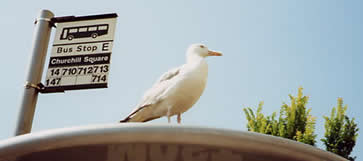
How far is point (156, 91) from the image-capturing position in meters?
2.94

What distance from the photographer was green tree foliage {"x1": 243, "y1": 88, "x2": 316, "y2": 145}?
8234 mm

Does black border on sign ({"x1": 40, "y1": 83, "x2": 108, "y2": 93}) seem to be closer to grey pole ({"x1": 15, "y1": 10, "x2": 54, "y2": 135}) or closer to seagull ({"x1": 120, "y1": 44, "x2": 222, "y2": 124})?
grey pole ({"x1": 15, "y1": 10, "x2": 54, "y2": 135})

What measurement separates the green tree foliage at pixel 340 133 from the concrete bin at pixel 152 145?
7.18 meters

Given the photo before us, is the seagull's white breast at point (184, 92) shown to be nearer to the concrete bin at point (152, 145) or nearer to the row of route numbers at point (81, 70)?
the row of route numbers at point (81, 70)

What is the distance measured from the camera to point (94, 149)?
62.4 inches

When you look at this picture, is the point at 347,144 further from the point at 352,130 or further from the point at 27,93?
the point at 27,93

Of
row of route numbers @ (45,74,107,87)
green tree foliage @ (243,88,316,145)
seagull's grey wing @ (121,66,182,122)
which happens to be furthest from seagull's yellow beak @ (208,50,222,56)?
green tree foliage @ (243,88,316,145)

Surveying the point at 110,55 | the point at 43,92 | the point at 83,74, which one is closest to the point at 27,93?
the point at 43,92

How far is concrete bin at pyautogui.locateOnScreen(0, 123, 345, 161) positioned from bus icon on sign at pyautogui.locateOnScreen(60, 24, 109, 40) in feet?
4.06

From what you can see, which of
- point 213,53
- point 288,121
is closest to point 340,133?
point 288,121

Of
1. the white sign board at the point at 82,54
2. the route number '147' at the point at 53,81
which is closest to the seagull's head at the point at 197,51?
the white sign board at the point at 82,54

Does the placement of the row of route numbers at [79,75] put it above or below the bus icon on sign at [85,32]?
below

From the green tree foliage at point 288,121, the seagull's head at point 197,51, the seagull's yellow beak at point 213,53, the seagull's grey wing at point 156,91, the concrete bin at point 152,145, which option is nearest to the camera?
the concrete bin at point 152,145

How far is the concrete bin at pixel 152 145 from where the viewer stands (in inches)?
59.3
